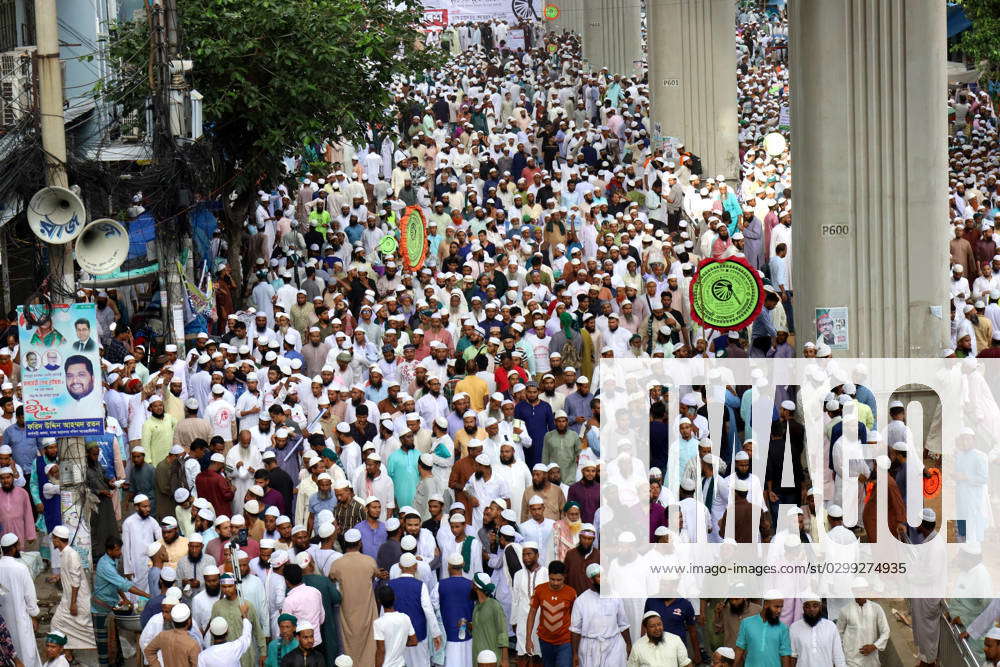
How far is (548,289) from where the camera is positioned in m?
19.6

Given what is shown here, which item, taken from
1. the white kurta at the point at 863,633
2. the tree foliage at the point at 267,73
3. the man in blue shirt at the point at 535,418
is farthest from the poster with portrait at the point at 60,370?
the tree foliage at the point at 267,73

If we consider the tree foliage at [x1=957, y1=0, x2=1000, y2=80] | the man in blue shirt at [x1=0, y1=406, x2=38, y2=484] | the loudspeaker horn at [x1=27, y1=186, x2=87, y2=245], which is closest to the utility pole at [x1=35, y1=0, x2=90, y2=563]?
the loudspeaker horn at [x1=27, y1=186, x2=87, y2=245]

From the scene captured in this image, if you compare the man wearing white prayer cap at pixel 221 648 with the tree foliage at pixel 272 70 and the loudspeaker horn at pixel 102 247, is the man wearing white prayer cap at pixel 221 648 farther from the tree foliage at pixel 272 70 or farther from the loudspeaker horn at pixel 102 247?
the tree foliage at pixel 272 70

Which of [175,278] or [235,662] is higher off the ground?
[175,278]

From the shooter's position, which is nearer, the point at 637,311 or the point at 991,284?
the point at 637,311

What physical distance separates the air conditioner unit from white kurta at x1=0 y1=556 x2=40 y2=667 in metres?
5.66

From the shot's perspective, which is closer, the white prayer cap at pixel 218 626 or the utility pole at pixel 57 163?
the white prayer cap at pixel 218 626

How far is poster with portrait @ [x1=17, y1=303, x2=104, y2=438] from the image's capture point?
469 inches

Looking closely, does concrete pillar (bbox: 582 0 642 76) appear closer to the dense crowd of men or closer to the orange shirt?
the dense crowd of men

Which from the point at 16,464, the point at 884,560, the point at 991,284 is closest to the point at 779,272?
the point at 991,284

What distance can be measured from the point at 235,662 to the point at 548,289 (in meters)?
9.38

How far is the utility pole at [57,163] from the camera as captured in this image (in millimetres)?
11859

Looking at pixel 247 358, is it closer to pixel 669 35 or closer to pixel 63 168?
pixel 63 168

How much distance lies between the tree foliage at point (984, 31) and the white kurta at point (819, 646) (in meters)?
19.5
